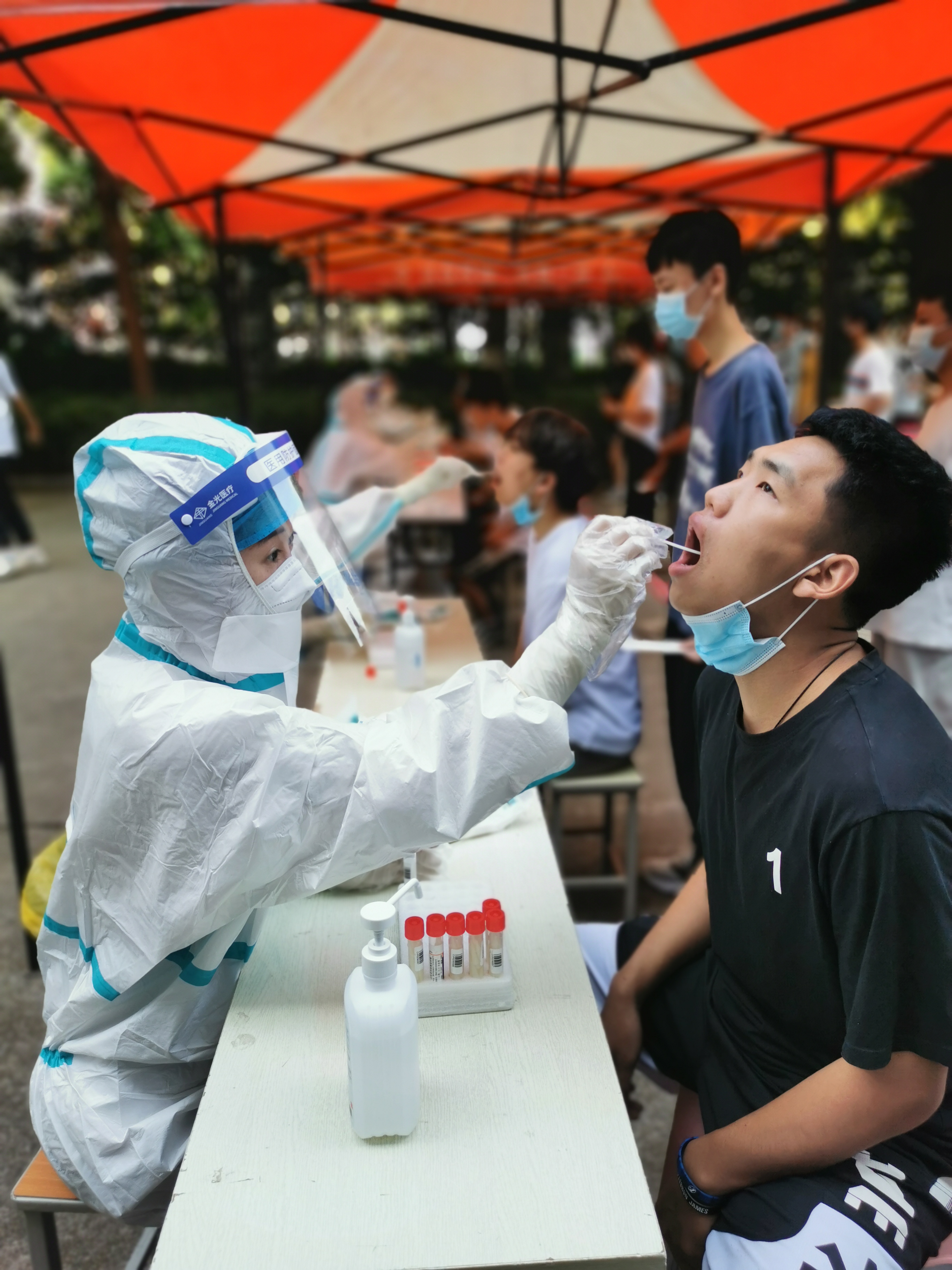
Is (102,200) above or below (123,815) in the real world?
above

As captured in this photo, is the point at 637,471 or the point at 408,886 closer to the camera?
the point at 408,886

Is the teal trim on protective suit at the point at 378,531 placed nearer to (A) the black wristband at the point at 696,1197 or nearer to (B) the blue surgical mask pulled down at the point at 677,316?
(B) the blue surgical mask pulled down at the point at 677,316

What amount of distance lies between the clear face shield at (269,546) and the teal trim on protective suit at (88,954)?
520mm

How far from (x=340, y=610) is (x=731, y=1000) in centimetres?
94

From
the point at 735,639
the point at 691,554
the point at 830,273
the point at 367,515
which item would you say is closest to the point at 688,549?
the point at 691,554

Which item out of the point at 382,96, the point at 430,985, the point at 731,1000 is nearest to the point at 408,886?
the point at 430,985

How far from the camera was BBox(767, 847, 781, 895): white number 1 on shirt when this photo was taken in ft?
4.95

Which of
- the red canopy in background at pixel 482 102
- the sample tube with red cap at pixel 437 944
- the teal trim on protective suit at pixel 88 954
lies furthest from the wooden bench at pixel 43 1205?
the red canopy in background at pixel 482 102

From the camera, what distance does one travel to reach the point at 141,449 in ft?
4.85

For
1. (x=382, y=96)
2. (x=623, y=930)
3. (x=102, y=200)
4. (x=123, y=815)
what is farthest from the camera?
(x=102, y=200)

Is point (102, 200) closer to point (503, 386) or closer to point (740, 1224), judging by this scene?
point (503, 386)

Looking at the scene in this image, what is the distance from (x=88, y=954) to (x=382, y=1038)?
648mm

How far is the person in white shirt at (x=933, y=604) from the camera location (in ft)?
10.0

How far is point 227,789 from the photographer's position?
1471 mm
